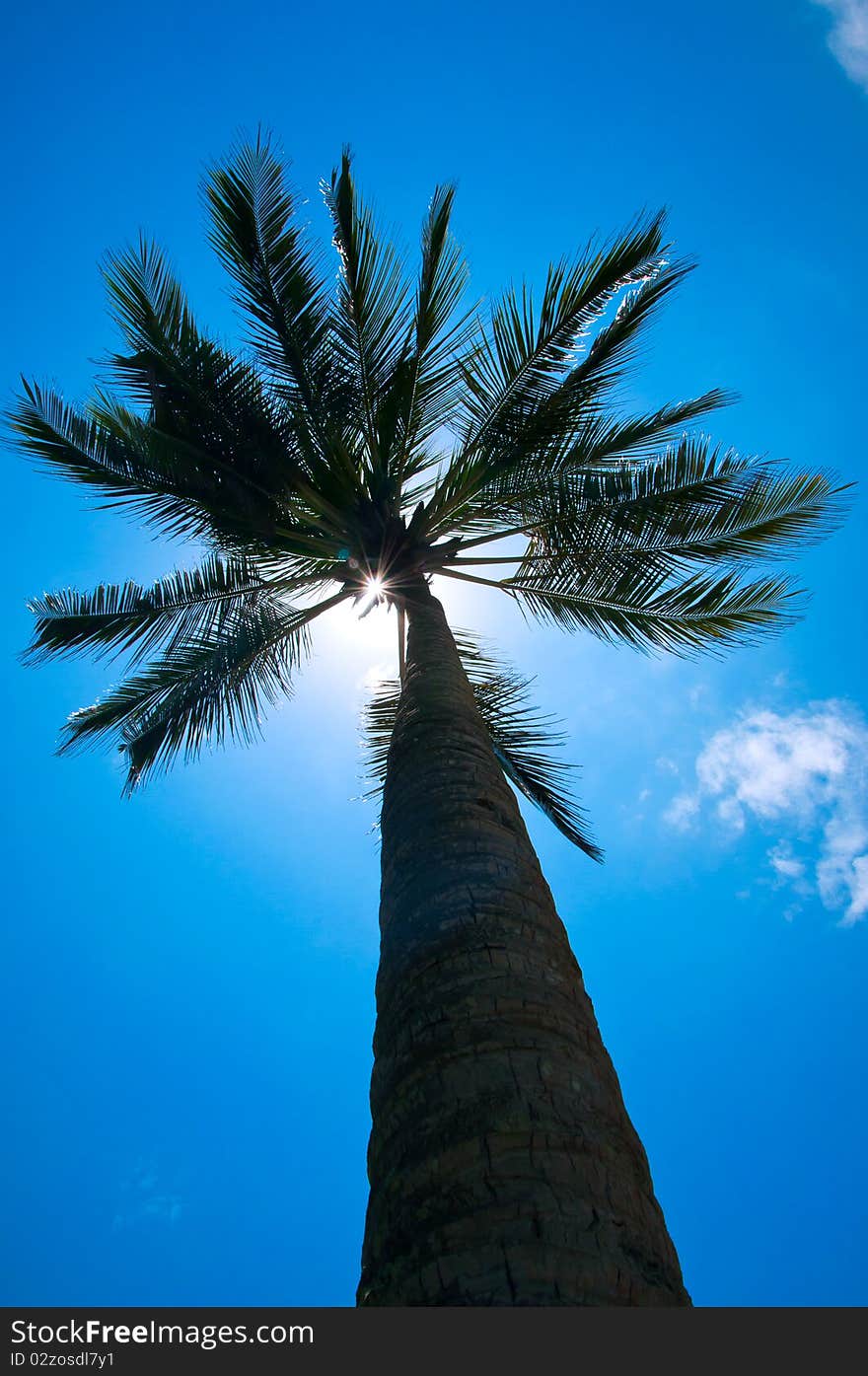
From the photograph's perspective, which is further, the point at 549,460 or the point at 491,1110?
the point at 549,460

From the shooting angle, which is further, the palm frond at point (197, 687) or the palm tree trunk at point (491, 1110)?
the palm frond at point (197, 687)

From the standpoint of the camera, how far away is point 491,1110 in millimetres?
1960

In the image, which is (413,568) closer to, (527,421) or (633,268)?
(527,421)

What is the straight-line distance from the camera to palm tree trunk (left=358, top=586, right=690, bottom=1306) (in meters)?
1.65

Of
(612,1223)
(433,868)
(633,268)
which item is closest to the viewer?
(612,1223)

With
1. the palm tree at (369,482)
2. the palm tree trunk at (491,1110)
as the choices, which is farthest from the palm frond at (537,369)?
the palm tree trunk at (491,1110)

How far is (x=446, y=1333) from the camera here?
1.58m

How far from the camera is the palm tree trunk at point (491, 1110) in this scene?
5.43 feet

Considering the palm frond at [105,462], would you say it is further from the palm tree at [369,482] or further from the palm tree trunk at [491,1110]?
the palm tree trunk at [491,1110]

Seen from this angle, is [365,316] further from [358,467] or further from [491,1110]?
[491,1110]

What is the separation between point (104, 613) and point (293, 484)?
2.29 meters

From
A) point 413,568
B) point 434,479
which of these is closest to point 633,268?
point 434,479

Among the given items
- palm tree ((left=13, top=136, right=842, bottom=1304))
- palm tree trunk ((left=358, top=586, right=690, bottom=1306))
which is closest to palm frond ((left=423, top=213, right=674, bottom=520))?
palm tree ((left=13, top=136, right=842, bottom=1304))

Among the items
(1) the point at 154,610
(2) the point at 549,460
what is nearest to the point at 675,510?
(2) the point at 549,460
